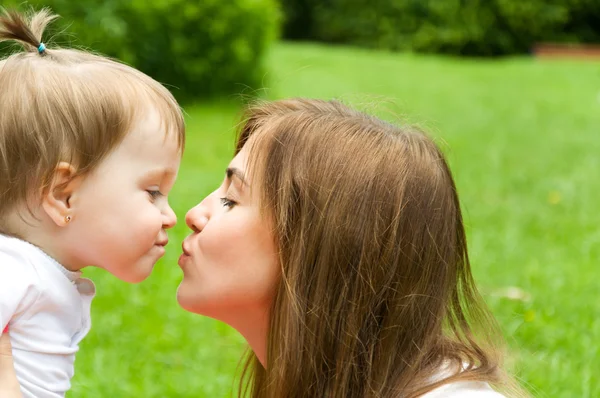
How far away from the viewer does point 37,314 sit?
2.13 metres

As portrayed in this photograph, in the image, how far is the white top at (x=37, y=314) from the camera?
2066 millimetres

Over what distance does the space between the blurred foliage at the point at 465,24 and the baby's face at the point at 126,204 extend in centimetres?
1926

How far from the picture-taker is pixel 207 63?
10.4 m

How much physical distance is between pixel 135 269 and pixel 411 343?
70 centimetres

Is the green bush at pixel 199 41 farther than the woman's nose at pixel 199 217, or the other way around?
the green bush at pixel 199 41

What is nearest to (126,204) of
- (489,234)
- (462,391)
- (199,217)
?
(199,217)

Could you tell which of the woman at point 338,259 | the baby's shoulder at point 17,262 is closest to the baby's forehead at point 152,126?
the woman at point 338,259

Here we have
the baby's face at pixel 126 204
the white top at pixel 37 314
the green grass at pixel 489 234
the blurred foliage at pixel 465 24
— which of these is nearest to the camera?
the white top at pixel 37 314

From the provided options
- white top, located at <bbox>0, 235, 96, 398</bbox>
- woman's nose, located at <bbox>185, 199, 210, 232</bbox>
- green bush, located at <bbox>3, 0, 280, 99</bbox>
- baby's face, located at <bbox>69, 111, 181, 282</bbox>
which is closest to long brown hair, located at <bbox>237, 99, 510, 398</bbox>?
woman's nose, located at <bbox>185, 199, 210, 232</bbox>

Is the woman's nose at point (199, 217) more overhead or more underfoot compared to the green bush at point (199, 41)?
more overhead

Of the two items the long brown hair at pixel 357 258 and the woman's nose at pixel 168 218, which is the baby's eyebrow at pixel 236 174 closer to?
the long brown hair at pixel 357 258

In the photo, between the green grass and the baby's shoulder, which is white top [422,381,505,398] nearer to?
the green grass

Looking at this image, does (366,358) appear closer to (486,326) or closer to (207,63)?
(486,326)

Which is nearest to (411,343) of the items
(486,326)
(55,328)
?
(486,326)
